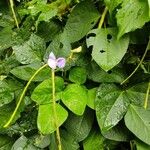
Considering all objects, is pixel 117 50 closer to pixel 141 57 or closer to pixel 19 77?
pixel 141 57

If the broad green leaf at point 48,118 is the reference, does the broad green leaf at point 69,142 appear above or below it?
below

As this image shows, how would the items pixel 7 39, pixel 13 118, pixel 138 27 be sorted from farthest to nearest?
pixel 7 39 → pixel 13 118 → pixel 138 27

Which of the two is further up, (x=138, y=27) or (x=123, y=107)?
(x=138, y=27)

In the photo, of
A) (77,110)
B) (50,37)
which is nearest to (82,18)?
(50,37)

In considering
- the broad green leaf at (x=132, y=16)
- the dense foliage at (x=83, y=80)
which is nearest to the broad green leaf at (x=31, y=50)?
the dense foliage at (x=83, y=80)

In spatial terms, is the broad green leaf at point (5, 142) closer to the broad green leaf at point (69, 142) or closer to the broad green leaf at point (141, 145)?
the broad green leaf at point (69, 142)

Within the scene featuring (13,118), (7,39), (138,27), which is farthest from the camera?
(7,39)

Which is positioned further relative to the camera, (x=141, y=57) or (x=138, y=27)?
(x=141, y=57)
